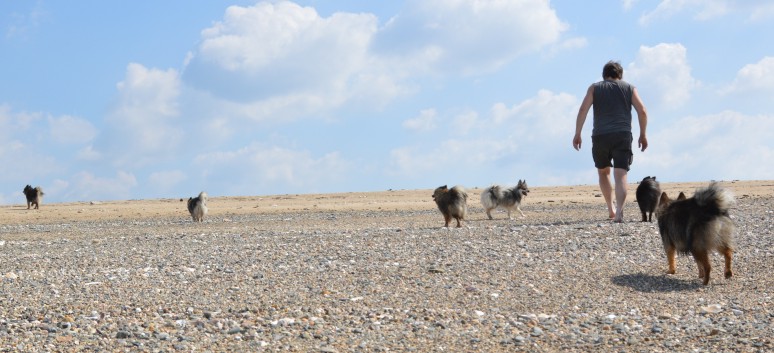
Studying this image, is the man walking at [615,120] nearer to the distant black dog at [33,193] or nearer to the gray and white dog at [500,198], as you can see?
the gray and white dog at [500,198]

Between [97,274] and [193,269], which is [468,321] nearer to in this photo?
[193,269]

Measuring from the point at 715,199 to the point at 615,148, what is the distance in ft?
17.7

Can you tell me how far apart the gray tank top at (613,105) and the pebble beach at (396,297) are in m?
2.26

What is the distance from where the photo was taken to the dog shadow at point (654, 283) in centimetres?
762

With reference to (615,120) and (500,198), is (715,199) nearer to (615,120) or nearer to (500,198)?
(615,120)

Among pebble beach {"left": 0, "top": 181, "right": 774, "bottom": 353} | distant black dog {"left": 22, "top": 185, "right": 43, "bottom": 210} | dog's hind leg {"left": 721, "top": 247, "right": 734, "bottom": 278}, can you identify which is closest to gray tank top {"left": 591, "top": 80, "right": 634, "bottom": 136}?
pebble beach {"left": 0, "top": 181, "right": 774, "bottom": 353}

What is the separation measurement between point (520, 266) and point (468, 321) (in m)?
2.68

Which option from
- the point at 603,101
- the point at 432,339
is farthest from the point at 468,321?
the point at 603,101

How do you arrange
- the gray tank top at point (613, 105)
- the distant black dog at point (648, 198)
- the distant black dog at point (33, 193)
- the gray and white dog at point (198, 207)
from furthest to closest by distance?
the distant black dog at point (33, 193), the gray and white dog at point (198, 207), the distant black dog at point (648, 198), the gray tank top at point (613, 105)

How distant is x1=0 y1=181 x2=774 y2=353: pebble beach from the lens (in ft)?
18.3

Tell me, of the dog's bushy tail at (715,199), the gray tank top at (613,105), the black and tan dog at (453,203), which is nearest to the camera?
the dog's bushy tail at (715,199)

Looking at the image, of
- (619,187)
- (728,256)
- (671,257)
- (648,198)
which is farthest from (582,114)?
(728,256)

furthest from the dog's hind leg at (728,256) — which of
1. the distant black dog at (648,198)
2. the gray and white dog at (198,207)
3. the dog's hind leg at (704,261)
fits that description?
the gray and white dog at (198,207)

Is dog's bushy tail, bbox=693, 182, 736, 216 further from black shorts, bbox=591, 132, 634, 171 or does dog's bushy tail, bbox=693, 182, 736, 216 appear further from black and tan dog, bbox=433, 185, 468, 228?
black and tan dog, bbox=433, 185, 468, 228
